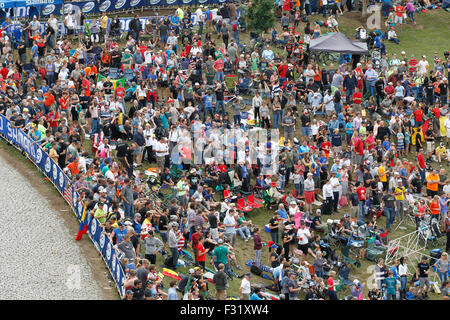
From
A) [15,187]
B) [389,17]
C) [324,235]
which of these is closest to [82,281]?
[15,187]

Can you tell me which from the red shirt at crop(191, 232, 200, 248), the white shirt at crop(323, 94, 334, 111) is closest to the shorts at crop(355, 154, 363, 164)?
the white shirt at crop(323, 94, 334, 111)

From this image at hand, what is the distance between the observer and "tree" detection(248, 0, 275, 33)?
45.9 meters

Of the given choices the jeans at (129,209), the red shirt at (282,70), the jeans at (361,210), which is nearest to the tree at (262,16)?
the red shirt at (282,70)

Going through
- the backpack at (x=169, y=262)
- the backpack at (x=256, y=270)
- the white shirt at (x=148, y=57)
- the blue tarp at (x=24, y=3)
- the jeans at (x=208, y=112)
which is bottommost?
the backpack at (x=256, y=270)

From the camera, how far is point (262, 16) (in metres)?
45.9

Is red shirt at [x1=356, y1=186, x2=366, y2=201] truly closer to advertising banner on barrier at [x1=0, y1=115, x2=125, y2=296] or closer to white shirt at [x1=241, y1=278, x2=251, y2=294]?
white shirt at [x1=241, y1=278, x2=251, y2=294]

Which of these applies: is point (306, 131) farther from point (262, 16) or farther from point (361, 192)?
point (262, 16)

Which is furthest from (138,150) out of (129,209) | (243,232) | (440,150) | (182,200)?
(440,150)

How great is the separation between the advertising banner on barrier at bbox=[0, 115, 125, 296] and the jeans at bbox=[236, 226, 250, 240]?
210 inches

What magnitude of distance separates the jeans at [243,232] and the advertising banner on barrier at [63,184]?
17.5 ft

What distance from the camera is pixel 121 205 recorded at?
3031 centimetres

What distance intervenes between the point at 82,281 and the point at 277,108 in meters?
13.7

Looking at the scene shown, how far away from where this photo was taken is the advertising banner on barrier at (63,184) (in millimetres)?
26703

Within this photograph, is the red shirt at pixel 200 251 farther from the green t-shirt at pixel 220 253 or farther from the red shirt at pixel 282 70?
the red shirt at pixel 282 70
